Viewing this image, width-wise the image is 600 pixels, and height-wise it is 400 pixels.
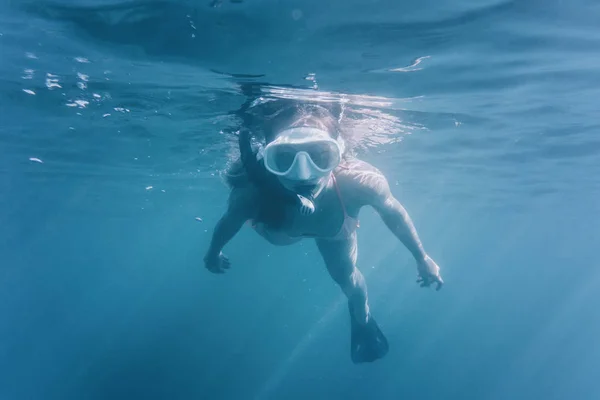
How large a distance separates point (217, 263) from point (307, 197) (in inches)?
107

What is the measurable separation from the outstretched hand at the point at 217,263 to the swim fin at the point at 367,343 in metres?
4.01

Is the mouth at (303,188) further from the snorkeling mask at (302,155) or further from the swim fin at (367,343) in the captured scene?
the swim fin at (367,343)

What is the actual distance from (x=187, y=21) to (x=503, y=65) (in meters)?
6.84

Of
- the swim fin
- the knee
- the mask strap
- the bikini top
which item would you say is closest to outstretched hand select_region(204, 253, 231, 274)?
the bikini top

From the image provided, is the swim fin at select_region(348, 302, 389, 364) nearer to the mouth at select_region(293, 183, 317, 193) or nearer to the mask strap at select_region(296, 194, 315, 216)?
the mouth at select_region(293, 183, 317, 193)

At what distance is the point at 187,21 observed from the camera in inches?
279

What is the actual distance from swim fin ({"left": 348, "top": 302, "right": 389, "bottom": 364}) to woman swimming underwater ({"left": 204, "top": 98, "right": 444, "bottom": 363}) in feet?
6.98

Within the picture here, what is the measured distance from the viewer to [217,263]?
7926 millimetres

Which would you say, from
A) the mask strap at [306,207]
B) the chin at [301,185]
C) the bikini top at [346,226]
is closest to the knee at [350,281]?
the bikini top at [346,226]

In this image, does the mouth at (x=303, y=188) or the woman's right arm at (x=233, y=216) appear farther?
the woman's right arm at (x=233, y=216)

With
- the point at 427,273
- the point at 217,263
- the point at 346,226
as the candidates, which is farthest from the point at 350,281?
the point at 217,263

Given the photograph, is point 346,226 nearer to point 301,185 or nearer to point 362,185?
point 362,185

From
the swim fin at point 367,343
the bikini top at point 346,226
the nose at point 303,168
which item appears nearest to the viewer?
the nose at point 303,168

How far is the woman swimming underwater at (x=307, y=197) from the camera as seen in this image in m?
6.32
